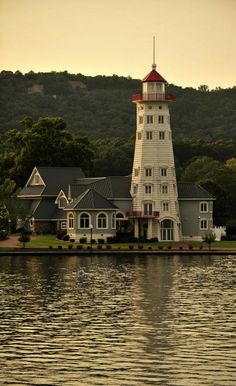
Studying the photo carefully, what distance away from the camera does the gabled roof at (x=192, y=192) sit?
147 metres

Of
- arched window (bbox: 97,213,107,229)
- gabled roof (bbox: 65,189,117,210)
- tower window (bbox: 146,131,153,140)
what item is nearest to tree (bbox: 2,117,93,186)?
gabled roof (bbox: 65,189,117,210)

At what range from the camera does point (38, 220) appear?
149 meters

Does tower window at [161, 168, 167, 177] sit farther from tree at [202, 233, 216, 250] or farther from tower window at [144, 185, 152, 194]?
tree at [202, 233, 216, 250]

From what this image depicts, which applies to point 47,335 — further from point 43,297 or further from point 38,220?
point 38,220

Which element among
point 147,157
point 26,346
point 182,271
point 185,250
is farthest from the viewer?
point 147,157

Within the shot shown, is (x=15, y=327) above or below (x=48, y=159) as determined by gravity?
below

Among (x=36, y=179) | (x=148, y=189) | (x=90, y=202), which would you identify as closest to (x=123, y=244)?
(x=90, y=202)

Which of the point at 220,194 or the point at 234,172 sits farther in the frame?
the point at 234,172

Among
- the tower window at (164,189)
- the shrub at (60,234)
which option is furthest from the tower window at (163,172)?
the shrub at (60,234)

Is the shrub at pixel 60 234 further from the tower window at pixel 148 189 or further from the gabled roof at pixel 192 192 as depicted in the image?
the gabled roof at pixel 192 192

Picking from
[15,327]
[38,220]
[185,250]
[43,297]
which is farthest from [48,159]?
[15,327]

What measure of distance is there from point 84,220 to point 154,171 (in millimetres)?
10353

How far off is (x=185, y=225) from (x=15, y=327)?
91.4 meters

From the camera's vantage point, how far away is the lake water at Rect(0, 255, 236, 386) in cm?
4500
